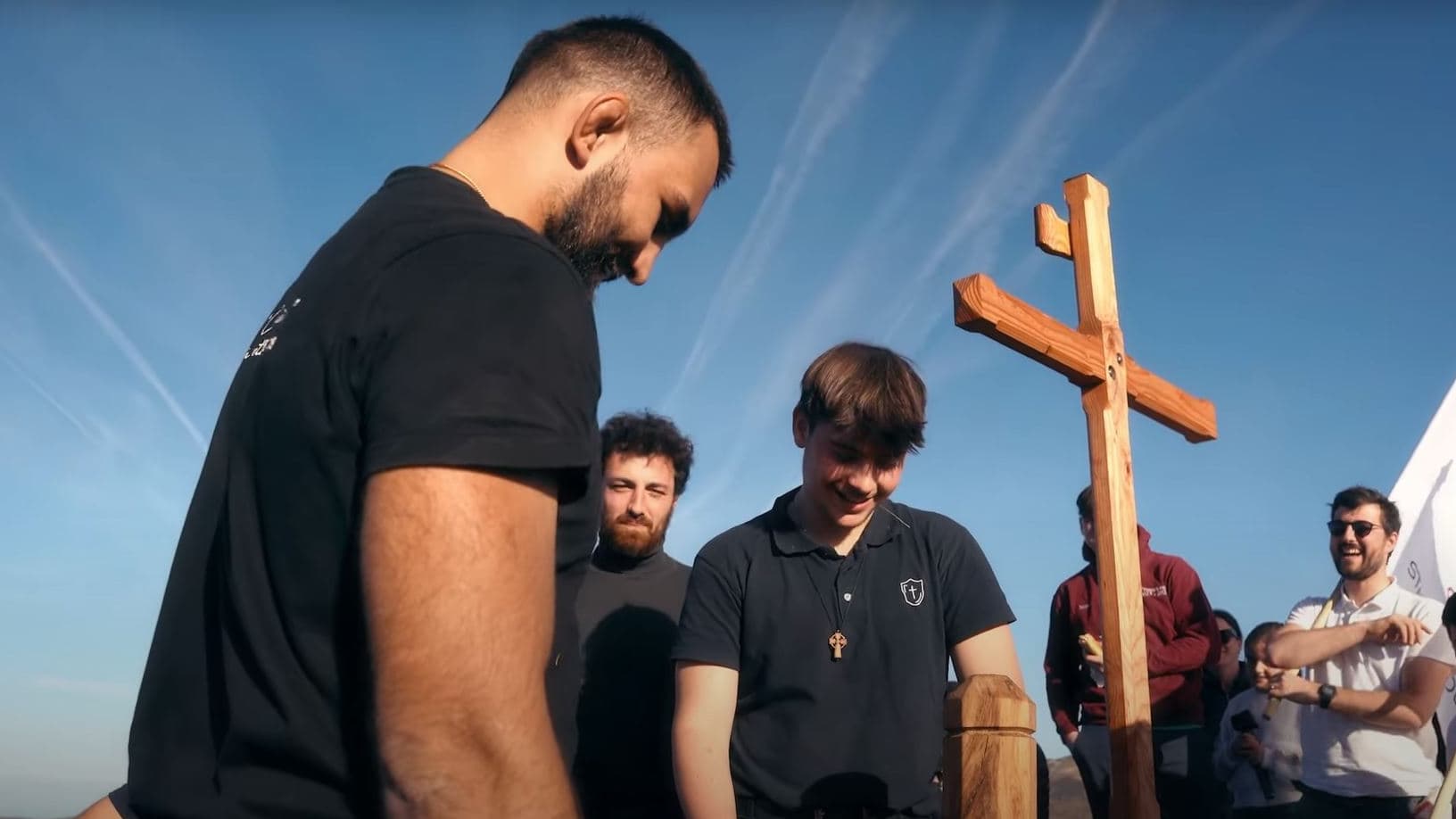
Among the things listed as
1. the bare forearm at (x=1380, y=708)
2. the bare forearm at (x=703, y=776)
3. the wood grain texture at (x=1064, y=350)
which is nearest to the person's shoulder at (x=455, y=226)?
the bare forearm at (x=703, y=776)

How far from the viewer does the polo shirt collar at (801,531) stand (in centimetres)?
333

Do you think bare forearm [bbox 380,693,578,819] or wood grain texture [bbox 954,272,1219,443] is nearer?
bare forearm [bbox 380,693,578,819]

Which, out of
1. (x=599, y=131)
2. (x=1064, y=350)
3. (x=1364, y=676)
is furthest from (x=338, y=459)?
(x=1364, y=676)

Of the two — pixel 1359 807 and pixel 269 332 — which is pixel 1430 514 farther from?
pixel 269 332

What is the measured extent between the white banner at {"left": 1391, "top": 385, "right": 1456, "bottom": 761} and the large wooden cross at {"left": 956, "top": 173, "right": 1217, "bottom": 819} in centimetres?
416

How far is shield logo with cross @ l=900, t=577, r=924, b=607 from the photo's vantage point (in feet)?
10.7

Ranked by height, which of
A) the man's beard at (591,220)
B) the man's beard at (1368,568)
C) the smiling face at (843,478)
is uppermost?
the man's beard at (1368,568)

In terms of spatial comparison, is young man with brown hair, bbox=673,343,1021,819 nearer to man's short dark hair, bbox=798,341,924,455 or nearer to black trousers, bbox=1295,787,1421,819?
man's short dark hair, bbox=798,341,924,455

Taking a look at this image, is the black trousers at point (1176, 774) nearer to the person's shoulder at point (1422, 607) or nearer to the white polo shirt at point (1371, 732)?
the white polo shirt at point (1371, 732)

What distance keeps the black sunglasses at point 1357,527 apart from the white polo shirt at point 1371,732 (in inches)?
11.0

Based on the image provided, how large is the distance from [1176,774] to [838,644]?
3.37 meters

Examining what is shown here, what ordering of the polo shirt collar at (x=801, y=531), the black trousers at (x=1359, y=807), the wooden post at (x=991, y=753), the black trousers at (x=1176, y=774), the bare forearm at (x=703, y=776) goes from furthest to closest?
the black trousers at (x=1176, y=774) → the black trousers at (x=1359, y=807) → the polo shirt collar at (x=801, y=531) → the bare forearm at (x=703, y=776) → the wooden post at (x=991, y=753)

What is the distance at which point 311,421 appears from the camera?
1.43m

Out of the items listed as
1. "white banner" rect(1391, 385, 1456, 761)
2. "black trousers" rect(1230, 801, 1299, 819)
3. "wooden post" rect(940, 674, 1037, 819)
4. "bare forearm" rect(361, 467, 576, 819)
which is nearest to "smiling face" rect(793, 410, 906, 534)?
"wooden post" rect(940, 674, 1037, 819)
